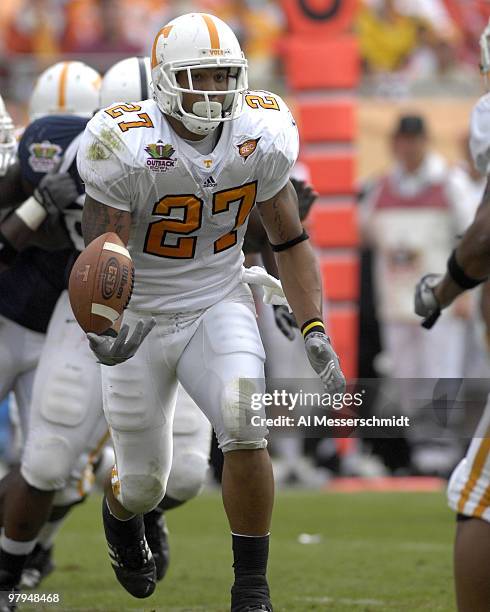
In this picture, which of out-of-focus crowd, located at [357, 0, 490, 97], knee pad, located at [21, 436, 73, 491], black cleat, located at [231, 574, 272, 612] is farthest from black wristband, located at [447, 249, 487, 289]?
out-of-focus crowd, located at [357, 0, 490, 97]

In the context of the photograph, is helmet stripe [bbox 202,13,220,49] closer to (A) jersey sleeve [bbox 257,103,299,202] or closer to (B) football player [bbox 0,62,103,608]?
(A) jersey sleeve [bbox 257,103,299,202]

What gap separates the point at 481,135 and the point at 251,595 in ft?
4.77

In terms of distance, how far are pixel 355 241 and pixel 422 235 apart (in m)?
0.48

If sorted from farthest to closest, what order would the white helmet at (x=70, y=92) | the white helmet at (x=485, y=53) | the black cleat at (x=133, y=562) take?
the white helmet at (x=70, y=92) → the black cleat at (x=133, y=562) → the white helmet at (x=485, y=53)

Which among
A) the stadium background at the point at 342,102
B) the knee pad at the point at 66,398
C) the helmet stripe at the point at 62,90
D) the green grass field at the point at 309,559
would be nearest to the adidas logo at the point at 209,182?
the knee pad at the point at 66,398

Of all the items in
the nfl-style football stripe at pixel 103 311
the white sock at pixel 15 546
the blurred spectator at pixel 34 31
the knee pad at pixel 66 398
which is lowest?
the blurred spectator at pixel 34 31

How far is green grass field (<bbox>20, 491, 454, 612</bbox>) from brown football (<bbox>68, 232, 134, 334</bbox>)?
1.42m

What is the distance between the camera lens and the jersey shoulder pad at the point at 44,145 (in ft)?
16.3

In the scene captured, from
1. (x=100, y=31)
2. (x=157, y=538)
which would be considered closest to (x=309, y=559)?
(x=157, y=538)

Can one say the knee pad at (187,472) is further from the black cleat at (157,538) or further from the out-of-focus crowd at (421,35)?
the out-of-focus crowd at (421,35)

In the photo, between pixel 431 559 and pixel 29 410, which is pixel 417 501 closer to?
pixel 431 559

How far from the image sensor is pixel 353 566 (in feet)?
18.6

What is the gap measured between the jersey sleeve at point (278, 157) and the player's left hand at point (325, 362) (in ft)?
1.49

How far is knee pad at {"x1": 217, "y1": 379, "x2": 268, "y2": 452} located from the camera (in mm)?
3857
